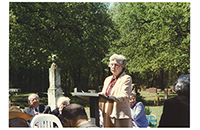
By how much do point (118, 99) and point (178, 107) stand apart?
861mm

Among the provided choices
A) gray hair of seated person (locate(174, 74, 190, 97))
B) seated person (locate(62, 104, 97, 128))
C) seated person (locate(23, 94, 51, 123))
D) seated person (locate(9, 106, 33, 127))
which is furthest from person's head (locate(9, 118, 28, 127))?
gray hair of seated person (locate(174, 74, 190, 97))

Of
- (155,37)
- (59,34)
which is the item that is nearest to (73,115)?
(155,37)

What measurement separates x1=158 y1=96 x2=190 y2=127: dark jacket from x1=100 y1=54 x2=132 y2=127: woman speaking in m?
0.70

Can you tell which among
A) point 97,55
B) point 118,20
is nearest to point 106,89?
point 97,55

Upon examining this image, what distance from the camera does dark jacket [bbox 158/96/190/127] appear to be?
9.61ft

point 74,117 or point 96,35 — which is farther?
point 96,35

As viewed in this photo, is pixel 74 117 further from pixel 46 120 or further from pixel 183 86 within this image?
pixel 183 86

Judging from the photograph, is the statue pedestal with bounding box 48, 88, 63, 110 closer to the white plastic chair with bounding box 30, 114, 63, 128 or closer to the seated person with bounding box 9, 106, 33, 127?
the seated person with bounding box 9, 106, 33, 127

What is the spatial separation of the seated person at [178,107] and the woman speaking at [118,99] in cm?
70

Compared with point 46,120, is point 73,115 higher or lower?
higher

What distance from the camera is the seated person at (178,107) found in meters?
2.93

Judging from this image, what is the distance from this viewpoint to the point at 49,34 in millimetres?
16250

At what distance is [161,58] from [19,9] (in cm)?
929

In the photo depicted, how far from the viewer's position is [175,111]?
2.94 meters
